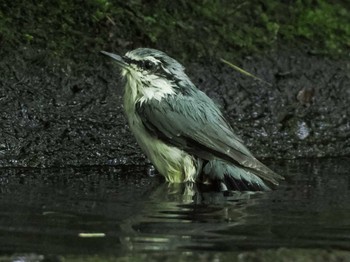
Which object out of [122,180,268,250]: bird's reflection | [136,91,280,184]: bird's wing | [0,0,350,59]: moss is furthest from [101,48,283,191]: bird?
[0,0,350,59]: moss

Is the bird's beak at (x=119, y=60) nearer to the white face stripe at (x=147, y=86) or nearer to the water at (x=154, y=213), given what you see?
the white face stripe at (x=147, y=86)

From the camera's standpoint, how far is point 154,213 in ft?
17.9

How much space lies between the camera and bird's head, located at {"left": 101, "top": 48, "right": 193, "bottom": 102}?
7.09 m

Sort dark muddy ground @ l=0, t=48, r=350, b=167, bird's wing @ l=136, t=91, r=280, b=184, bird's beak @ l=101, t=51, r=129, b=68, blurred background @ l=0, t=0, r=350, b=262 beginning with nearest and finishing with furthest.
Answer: blurred background @ l=0, t=0, r=350, b=262
bird's wing @ l=136, t=91, r=280, b=184
bird's beak @ l=101, t=51, r=129, b=68
dark muddy ground @ l=0, t=48, r=350, b=167

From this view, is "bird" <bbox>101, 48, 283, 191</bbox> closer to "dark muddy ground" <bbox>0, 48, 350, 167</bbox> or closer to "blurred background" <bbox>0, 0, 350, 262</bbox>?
"blurred background" <bbox>0, 0, 350, 262</bbox>

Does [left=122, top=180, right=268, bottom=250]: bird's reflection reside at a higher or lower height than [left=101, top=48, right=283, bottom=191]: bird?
lower

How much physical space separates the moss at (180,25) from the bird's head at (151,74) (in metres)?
0.76

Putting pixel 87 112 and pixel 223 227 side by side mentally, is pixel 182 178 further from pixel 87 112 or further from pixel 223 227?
pixel 223 227

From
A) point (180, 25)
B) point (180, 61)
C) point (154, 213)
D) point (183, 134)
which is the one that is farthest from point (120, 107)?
point (154, 213)

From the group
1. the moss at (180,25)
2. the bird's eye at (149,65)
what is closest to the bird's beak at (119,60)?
the bird's eye at (149,65)

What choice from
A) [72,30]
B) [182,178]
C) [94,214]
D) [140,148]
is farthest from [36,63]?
[94,214]

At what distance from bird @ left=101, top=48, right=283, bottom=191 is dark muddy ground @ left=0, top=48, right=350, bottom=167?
1.39 ft

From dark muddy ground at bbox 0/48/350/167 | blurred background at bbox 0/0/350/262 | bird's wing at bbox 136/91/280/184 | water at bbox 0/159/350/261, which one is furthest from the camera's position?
dark muddy ground at bbox 0/48/350/167

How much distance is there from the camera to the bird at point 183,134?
6.71 metres
